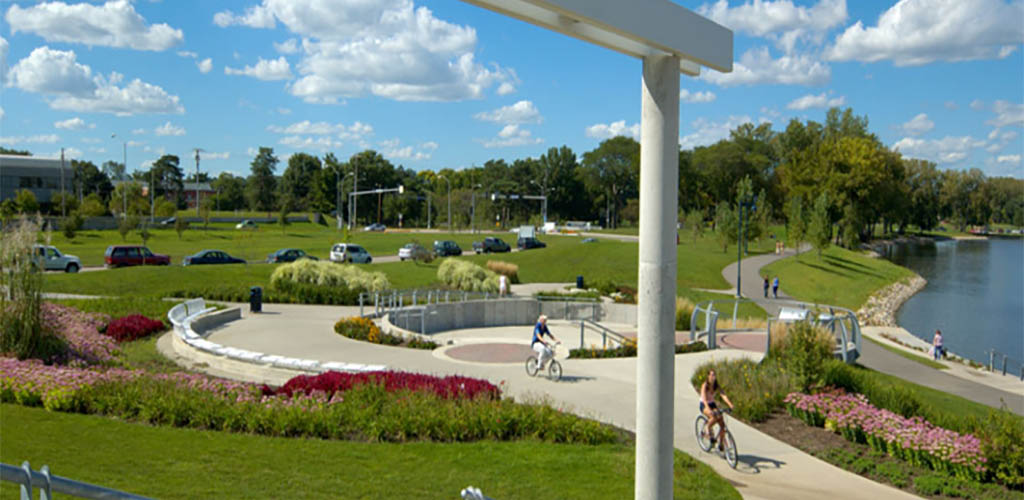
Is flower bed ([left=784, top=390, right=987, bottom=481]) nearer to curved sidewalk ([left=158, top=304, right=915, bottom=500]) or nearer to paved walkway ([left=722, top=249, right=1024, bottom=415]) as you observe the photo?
curved sidewalk ([left=158, top=304, right=915, bottom=500])

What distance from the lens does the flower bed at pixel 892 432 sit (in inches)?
448

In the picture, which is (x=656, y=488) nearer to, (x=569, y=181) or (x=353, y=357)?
(x=353, y=357)

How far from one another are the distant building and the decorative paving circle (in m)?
91.4

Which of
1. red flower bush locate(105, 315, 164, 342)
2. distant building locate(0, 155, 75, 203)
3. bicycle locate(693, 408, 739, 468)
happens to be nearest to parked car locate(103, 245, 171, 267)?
red flower bush locate(105, 315, 164, 342)

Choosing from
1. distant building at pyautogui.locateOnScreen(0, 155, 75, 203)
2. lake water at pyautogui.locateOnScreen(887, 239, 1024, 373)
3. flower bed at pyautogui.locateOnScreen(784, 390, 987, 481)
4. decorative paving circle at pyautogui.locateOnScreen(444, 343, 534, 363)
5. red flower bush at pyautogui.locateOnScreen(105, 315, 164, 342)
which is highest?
distant building at pyautogui.locateOnScreen(0, 155, 75, 203)

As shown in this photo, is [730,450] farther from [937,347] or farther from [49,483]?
[937,347]

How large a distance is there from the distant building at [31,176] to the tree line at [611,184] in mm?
8289

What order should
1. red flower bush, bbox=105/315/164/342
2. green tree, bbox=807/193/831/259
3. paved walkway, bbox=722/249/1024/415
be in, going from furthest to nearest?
1. green tree, bbox=807/193/831/259
2. paved walkway, bbox=722/249/1024/415
3. red flower bush, bbox=105/315/164/342

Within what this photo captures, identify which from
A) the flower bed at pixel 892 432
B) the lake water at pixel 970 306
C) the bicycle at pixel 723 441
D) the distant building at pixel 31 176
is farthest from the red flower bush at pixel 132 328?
the distant building at pixel 31 176

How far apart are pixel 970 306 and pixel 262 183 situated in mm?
111962

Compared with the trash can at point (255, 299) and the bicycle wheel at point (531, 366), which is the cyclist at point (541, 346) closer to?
the bicycle wheel at point (531, 366)

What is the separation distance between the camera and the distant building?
305ft

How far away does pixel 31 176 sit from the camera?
9481 centimetres

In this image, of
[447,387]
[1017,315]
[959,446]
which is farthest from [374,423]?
[1017,315]
